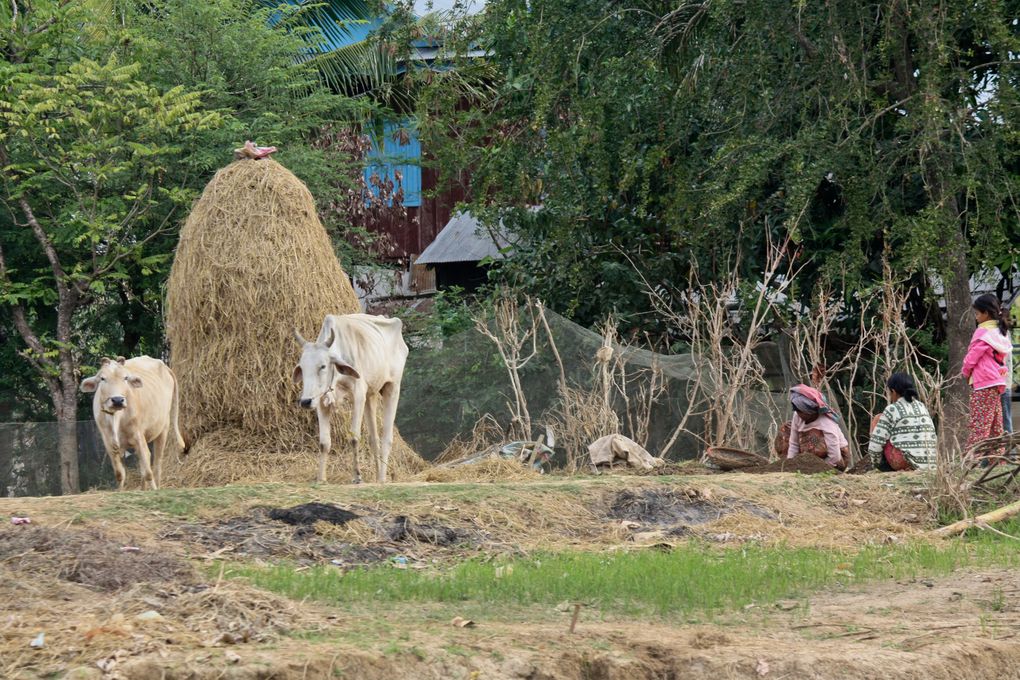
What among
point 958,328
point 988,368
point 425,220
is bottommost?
point 988,368

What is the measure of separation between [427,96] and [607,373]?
529cm

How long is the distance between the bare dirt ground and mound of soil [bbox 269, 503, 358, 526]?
0.02m

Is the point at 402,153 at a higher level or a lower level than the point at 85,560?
higher

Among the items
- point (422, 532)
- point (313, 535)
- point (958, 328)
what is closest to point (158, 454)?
point (313, 535)

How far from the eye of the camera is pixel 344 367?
443 inches

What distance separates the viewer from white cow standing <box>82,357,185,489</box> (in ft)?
35.6

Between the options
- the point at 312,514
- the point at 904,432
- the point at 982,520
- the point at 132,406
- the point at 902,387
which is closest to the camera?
the point at 312,514

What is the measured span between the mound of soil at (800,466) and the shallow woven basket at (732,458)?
0.15 metres

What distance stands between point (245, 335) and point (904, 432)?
612cm

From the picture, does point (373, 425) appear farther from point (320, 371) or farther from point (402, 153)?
point (402, 153)

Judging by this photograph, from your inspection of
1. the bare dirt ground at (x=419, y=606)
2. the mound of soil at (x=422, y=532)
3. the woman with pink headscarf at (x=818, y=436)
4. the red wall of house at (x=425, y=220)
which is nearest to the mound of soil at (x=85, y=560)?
the bare dirt ground at (x=419, y=606)

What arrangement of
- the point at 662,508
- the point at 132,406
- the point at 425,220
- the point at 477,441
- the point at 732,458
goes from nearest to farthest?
1. the point at 662,508
2. the point at 132,406
3. the point at 732,458
4. the point at 477,441
5. the point at 425,220

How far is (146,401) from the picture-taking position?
11234 millimetres

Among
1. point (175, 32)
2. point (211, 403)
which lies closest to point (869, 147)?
point (211, 403)
